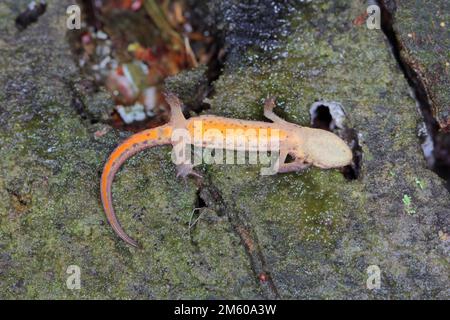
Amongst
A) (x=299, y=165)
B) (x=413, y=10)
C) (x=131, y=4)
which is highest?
(x=413, y=10)

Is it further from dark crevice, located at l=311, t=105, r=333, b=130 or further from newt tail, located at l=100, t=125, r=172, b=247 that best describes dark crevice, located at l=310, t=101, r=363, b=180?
newt tail, located at l=100, t=125, r=172, b=247

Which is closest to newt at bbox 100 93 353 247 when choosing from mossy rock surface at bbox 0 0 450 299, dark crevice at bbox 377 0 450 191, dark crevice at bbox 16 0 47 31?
mossy rock surface at bbox 0 0 450 299

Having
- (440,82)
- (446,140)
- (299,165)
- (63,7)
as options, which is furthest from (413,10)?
(63,7)

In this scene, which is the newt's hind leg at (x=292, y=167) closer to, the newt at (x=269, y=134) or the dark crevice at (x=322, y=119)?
the newt at (x=269, y=134)

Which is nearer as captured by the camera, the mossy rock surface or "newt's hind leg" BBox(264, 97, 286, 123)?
the mossy rock surface

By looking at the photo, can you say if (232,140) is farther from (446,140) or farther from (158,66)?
(446,140)
